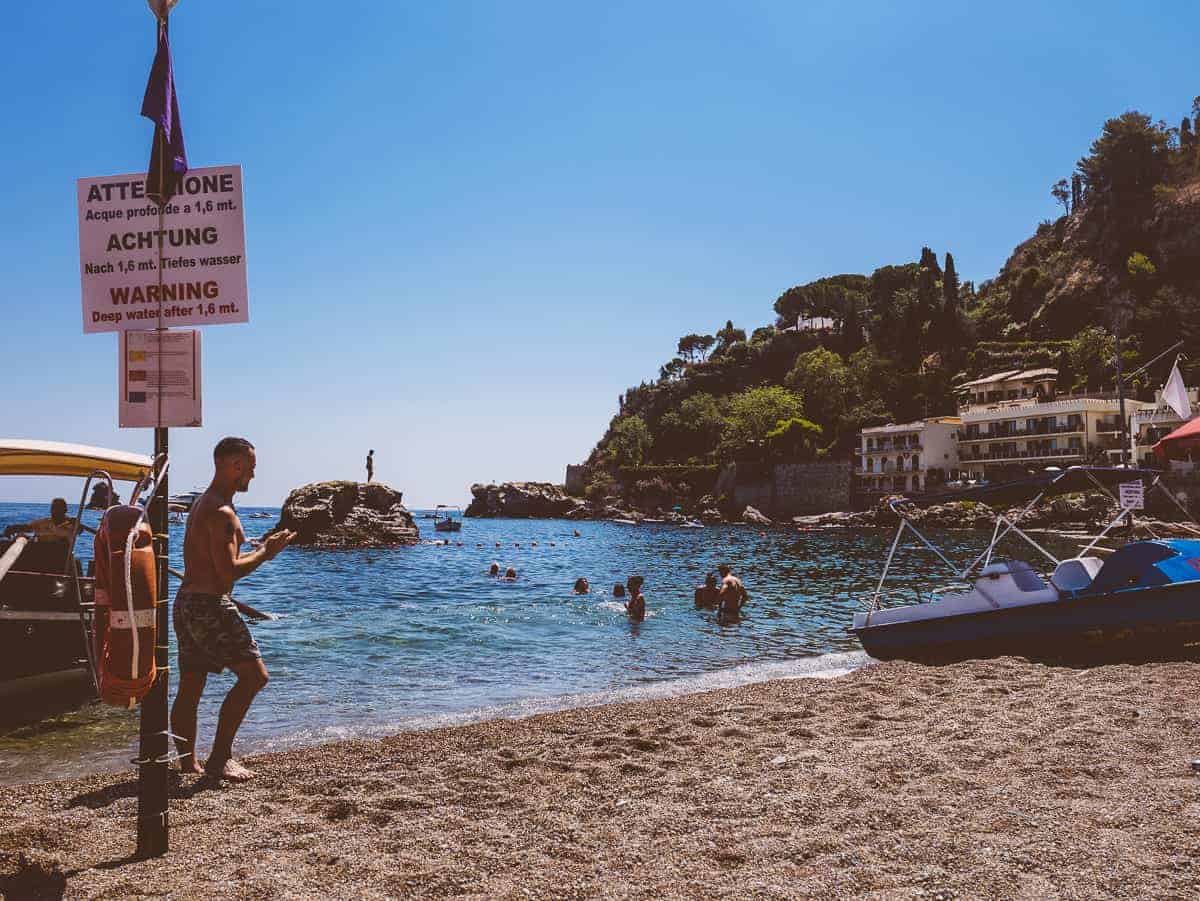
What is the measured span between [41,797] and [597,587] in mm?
27467

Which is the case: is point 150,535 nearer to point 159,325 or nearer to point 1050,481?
point 159,325

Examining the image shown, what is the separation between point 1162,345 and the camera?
90438 mm

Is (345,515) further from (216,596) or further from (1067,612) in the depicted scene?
(216,596)

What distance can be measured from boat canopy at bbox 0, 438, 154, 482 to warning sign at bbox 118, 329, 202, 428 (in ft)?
16.6

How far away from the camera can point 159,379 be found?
491 cm

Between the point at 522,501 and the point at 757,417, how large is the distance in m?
58.3

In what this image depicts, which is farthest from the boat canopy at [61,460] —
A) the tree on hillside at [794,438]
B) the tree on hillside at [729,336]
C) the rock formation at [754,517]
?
the tree on hillside at [729,336]

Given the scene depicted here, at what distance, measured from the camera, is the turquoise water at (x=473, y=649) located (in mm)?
10258

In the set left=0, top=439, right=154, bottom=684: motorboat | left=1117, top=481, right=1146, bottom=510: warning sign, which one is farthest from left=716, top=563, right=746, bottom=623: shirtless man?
left=0, top=439, right=154, bottom=684: motorboat

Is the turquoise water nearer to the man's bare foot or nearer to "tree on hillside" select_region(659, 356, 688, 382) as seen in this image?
the man's bare foot

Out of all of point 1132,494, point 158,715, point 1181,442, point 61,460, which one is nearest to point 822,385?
point 1181,442

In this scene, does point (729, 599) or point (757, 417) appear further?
point (757, 417)

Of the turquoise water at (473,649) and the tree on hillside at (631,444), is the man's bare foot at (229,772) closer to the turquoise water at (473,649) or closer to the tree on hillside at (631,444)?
the turquoise water at (473,649)

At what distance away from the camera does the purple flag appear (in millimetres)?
4902
